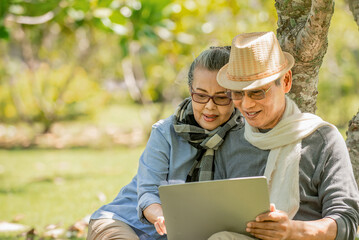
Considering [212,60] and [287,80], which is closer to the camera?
[287,80]

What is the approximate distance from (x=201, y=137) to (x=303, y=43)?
2.66ft

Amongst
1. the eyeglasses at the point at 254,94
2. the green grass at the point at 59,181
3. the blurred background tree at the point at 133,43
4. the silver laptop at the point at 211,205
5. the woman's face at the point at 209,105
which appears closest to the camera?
the silver laptop at the point at 211,205

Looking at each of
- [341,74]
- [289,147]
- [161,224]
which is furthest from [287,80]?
[341,74]

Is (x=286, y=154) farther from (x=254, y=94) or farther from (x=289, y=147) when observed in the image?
(x=254, y=94)

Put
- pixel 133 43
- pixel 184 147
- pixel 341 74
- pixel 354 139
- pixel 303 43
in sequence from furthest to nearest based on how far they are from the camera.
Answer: pixel 341 74 < pixel 133 43 < pixel 354 139 < pixel 303 43 < pixel 184 147

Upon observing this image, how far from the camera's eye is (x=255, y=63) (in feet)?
7.45

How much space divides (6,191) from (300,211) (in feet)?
15.2

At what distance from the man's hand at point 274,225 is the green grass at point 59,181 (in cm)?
270

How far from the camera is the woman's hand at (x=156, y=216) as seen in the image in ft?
7.75

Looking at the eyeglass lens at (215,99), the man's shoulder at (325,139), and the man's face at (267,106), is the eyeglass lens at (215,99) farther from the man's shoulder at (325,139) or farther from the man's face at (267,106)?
the man's shoulder at (325,139)

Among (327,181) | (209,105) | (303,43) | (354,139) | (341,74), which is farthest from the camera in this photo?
(341,74)

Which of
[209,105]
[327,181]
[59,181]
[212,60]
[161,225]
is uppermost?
[212,60]

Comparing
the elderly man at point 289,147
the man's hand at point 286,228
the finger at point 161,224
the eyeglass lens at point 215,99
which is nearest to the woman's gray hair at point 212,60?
the eyeglass lens at point 215,99

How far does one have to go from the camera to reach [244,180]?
1998 millimetres
